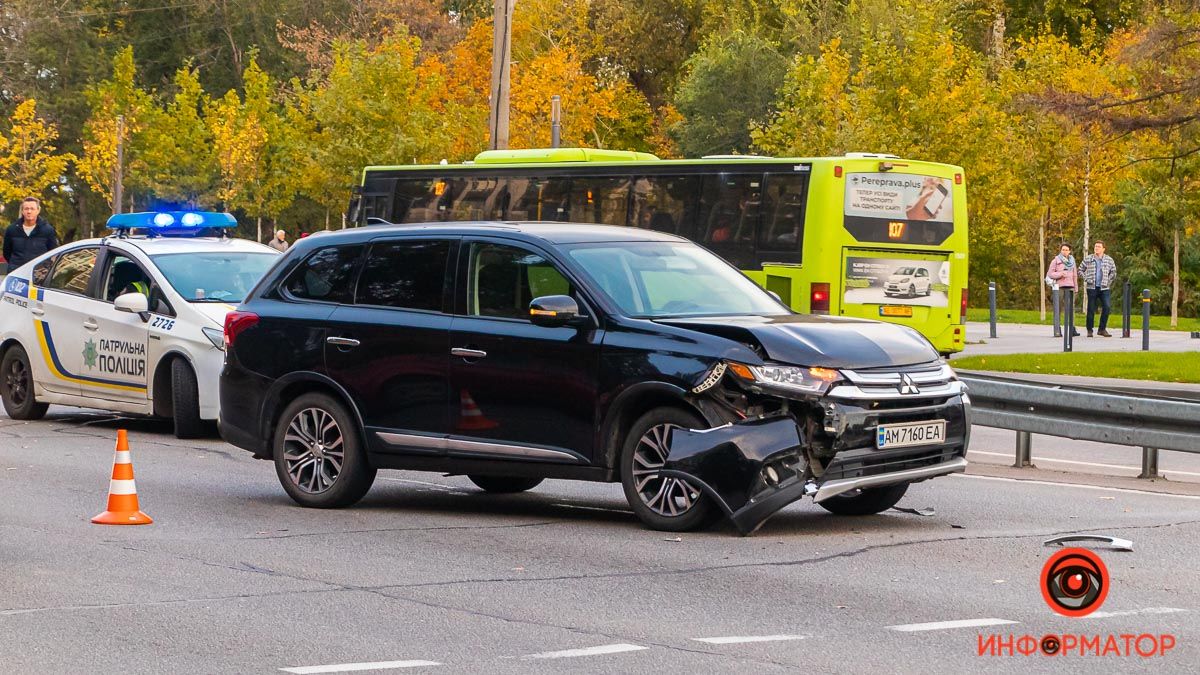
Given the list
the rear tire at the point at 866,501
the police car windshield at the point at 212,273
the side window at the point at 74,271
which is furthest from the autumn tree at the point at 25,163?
the rear tire at the point at 866,501

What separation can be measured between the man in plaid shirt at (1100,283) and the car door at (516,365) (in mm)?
25259

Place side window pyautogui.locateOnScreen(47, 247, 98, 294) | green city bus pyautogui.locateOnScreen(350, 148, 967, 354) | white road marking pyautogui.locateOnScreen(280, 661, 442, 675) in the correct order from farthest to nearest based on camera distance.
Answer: green city bus pyautogui.locateOnScreen(350, 148, 967, 354) < side window pyautogui.locateOnScreen(47, 247, 98, 294) < white road marking pyautogui.locateOnScreen(280, 661, 442, 675)

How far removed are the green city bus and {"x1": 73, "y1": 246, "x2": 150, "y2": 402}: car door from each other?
1069cm

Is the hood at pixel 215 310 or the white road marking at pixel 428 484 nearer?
the white road marking at pixel 428 484

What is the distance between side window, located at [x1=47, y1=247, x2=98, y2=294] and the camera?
52.6 feet

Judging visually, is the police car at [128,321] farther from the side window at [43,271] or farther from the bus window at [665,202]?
the bus window at [665,202]

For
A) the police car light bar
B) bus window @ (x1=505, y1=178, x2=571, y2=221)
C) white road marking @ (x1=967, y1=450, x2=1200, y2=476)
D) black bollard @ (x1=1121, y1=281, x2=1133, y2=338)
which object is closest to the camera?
white road marking @ (x1=967, y1=450, x2=1200, y2=476)

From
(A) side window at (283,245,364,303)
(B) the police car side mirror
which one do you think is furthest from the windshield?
(B) the police car side mirror

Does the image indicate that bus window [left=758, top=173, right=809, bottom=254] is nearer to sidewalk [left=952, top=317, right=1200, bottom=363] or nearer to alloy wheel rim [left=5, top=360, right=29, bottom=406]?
sidewalk [left=952, top=317, right=1200, bottom=363]

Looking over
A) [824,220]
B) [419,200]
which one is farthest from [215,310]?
[419,200]

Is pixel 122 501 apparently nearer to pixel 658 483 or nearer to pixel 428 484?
pixel 428 484

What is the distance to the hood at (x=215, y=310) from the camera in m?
14.8

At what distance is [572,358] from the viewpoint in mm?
9688
